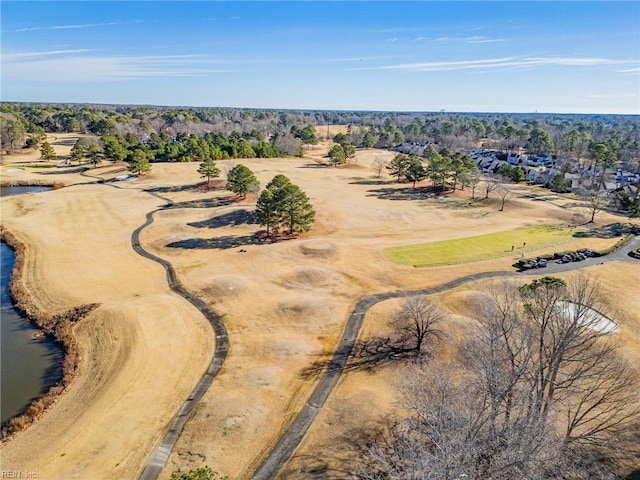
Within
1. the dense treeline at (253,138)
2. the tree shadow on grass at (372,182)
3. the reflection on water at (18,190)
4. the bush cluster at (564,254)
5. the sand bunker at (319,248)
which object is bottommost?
the reflection on water at (18,190)

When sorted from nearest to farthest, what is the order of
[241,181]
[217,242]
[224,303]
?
1. [224,303]
2. [217,242]
3. [241,181]

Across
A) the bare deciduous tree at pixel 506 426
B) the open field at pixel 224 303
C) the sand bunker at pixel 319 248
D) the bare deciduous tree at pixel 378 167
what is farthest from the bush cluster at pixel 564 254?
the bare deciduous tree at pixel 378 167

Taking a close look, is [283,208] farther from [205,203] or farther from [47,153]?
[47,153]

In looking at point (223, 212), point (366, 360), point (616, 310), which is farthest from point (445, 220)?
point (366, 360)

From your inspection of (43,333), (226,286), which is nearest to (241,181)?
(226,286)

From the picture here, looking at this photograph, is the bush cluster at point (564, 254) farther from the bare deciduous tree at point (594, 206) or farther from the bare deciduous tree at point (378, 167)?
the bare deciduous tree at point (378, 167)

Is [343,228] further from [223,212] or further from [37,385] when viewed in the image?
[37,385]
